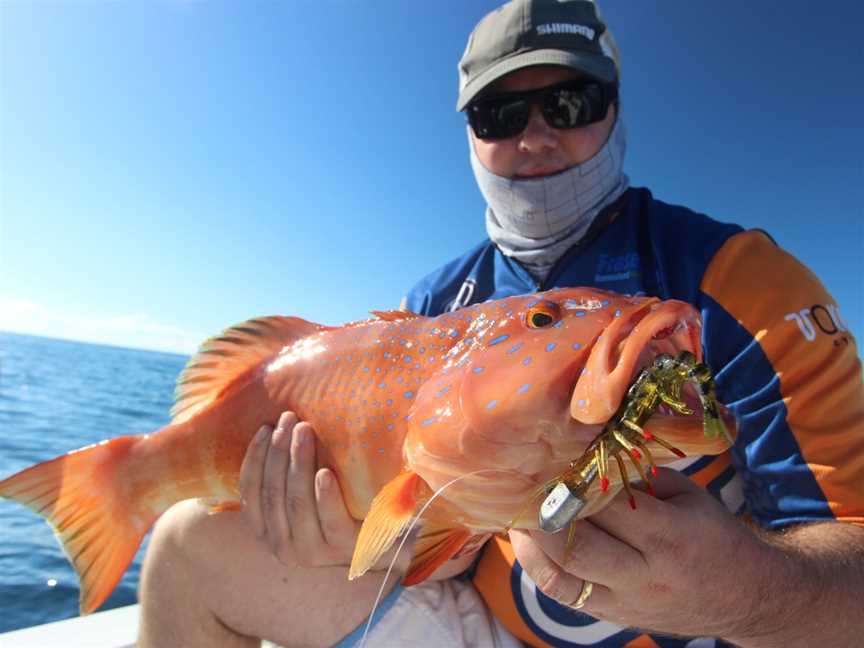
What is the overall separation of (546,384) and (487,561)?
5.27 ft

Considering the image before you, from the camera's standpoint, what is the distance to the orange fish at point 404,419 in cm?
122

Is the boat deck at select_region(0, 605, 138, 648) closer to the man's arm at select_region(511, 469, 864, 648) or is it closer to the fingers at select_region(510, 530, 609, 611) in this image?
the fingers at select_region(510, 530, 609, 611)

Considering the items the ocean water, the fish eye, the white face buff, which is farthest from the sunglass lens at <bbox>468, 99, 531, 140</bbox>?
the ocean water

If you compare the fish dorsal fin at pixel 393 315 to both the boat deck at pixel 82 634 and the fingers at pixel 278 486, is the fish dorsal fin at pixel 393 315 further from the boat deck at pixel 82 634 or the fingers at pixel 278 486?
the boat deck at pixel 82 634

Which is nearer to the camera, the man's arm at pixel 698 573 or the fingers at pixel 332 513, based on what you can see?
the man's arm at pixel 698 573

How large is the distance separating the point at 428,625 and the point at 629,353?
192cm

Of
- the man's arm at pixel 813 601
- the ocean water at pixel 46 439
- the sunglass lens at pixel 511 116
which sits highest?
the sunglass lens at pixel 511 116

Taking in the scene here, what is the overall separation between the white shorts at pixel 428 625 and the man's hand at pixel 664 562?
1.07 m

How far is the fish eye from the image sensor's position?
143 cm

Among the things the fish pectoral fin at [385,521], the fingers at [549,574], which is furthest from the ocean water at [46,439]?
the fingers at [549,574]

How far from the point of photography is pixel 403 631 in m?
2.46

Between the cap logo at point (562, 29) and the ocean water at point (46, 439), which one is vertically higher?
the cap logo at point (562, 29)

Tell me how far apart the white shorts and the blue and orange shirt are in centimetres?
10

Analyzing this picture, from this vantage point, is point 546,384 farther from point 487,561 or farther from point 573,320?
point 487,561
